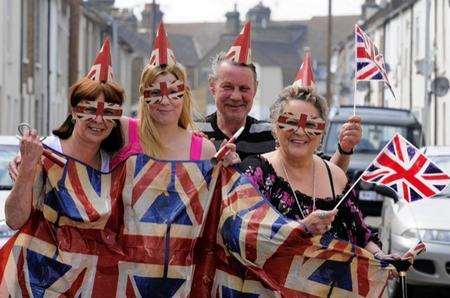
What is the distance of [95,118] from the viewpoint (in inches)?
214

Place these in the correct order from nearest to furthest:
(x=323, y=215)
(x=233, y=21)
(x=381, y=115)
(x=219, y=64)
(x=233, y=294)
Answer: (x=323, y=215)
(x=233, y=294)
(x=219, y=64)
(x=381, y=115)
(x=233, y=21)

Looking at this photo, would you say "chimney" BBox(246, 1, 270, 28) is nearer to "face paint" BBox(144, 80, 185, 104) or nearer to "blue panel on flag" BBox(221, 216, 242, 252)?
"face paint" BBox(144, 80, 185, 104)

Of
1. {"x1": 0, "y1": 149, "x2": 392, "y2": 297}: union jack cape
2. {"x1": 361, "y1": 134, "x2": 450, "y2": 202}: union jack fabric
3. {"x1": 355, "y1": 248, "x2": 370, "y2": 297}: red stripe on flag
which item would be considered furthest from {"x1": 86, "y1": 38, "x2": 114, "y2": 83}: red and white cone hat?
{"x1": 355, "y1": 248, "x2": 370, "y2": 297}: red stripe on flag

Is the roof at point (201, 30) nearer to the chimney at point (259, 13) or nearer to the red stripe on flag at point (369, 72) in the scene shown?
the chimney at point (259, 13)

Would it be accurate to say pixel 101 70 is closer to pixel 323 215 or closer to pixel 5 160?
pixel 323 215

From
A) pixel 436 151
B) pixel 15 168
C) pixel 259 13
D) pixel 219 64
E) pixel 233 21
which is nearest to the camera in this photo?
pixel 15 168

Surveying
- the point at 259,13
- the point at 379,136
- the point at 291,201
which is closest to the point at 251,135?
the point at 291,201

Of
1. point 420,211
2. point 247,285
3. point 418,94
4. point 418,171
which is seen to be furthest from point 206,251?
point 418,94

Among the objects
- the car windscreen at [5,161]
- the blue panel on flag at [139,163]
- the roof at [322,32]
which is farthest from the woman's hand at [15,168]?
the roof at [322,32]

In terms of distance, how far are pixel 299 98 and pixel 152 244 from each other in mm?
965

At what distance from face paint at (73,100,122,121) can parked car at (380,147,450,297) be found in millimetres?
5673

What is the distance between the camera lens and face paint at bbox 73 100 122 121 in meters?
5.45

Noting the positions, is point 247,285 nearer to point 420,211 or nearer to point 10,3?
point 420,211

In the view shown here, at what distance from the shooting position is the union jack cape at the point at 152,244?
212 inches
